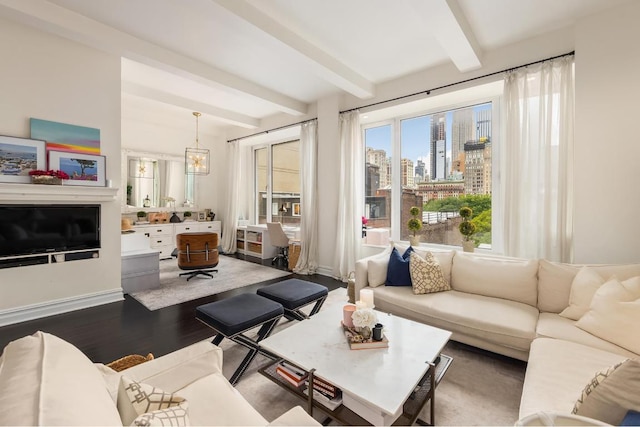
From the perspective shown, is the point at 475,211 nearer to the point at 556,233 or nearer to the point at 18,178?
the point at 556,233

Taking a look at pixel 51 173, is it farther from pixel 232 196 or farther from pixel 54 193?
pixel 232 196

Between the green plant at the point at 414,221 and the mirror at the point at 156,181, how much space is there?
526cm

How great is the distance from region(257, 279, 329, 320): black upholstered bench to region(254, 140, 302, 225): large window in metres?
3.62

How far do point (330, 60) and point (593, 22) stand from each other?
256 cm

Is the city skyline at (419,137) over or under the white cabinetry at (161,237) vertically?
over

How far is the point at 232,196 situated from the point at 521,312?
604cm

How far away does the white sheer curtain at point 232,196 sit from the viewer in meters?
6.80

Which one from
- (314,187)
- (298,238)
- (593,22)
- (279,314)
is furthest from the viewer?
→ (298,238)

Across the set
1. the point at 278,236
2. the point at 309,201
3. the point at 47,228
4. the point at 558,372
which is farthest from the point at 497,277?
the point at 47,228

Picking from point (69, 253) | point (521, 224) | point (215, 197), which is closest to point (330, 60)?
point (521, 224)

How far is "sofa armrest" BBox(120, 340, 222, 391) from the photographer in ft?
4.05

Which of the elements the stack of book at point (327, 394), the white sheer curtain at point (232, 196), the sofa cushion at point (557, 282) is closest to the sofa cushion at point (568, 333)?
the sofa cushion at point (557, 282)

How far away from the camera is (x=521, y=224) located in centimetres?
312

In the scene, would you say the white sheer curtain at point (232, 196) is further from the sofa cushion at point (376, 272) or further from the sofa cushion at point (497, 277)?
the sofa cushion at point (497, 277)
